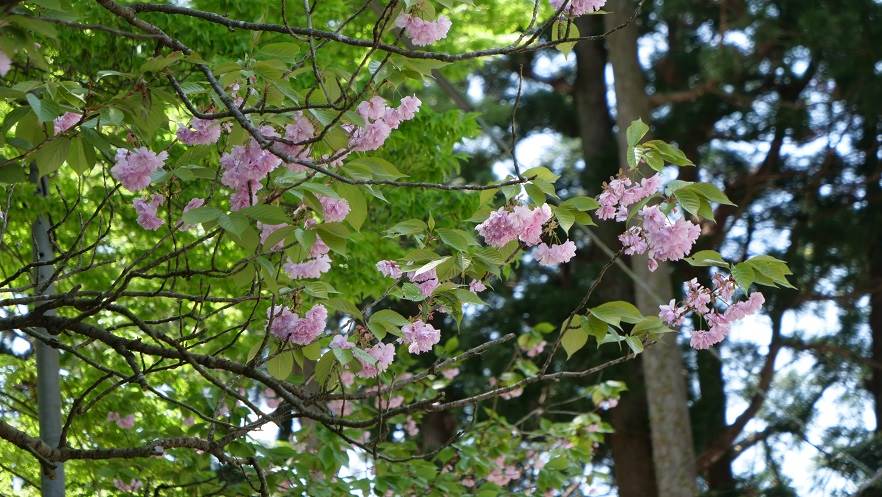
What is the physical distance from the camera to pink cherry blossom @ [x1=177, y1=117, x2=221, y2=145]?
2498mm

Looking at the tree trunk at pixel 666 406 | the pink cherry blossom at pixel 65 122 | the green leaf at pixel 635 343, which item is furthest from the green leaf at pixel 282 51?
the tree trunk at pixel 666 406

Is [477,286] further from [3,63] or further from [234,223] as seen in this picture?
[3,63]

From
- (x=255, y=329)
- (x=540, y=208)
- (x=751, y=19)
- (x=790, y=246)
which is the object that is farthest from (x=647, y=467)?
(x=540, y=208)

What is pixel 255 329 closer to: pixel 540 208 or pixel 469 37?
pixel 540 208

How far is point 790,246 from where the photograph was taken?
31.6 ft

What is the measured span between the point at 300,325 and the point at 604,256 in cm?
790

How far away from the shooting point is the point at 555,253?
106 inches

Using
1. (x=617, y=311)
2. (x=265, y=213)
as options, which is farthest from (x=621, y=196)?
(x=265, y=213)

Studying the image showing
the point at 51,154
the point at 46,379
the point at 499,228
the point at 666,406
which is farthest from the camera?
the point at 666,406

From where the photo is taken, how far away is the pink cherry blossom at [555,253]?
266cm

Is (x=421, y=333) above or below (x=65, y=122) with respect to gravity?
below

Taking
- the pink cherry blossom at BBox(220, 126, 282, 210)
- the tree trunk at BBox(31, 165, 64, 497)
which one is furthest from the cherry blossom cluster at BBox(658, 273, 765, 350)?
the tree trunk at BBox(31, 165, 64, 497)

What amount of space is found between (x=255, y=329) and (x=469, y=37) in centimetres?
293

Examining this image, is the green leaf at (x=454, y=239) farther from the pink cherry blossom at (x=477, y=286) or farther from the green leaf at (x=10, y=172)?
the green leaf at (x=10, y=172)
